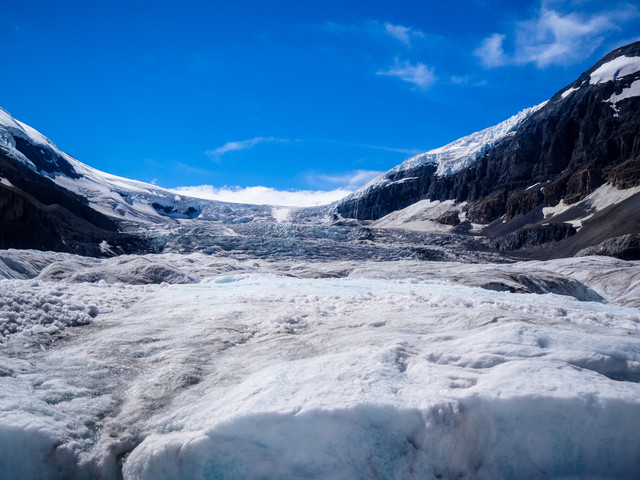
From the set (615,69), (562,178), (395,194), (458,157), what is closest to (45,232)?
(562,178)

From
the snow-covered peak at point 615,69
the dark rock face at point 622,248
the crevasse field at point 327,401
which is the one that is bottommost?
the crevasse field at point 327,401

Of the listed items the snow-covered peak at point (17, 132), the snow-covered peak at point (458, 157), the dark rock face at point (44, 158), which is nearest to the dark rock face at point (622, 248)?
the snow-covered peak at point (458, 157)

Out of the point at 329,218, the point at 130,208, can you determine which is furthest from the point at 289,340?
the point at 329,218

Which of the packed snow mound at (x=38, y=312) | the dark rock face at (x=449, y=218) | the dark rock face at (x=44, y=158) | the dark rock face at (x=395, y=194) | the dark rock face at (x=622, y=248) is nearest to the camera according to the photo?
the packed snow mound at (x=38, y=312)

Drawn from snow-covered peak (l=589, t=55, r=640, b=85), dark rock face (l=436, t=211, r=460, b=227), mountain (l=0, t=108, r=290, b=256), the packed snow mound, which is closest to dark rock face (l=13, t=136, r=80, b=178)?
mountain (l=0, t=108, r=290, b=256)

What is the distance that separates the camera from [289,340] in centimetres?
667

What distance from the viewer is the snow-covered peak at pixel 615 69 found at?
103750 mm

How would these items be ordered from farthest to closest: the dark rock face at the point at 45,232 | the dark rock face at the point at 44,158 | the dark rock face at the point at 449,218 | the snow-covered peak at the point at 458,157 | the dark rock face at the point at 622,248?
the snow-covered peak at the point at 458,157 < the dark rock face at the point at 44,158 < the dark rock face at the point at 449,218 < the dark rock face at the point at 622,248 < the dark rock face at the point at 45,232

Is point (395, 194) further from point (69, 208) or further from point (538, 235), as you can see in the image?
point (69, 208)

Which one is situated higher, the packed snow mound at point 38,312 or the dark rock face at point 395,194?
the dark rock face at point 395,194

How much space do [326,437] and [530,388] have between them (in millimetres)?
2010

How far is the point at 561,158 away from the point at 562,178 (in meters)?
16.6

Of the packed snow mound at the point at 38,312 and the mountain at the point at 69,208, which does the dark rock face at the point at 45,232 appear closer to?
the mountain at the point at 69,208

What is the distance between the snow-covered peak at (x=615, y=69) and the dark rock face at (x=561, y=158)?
214 cm
